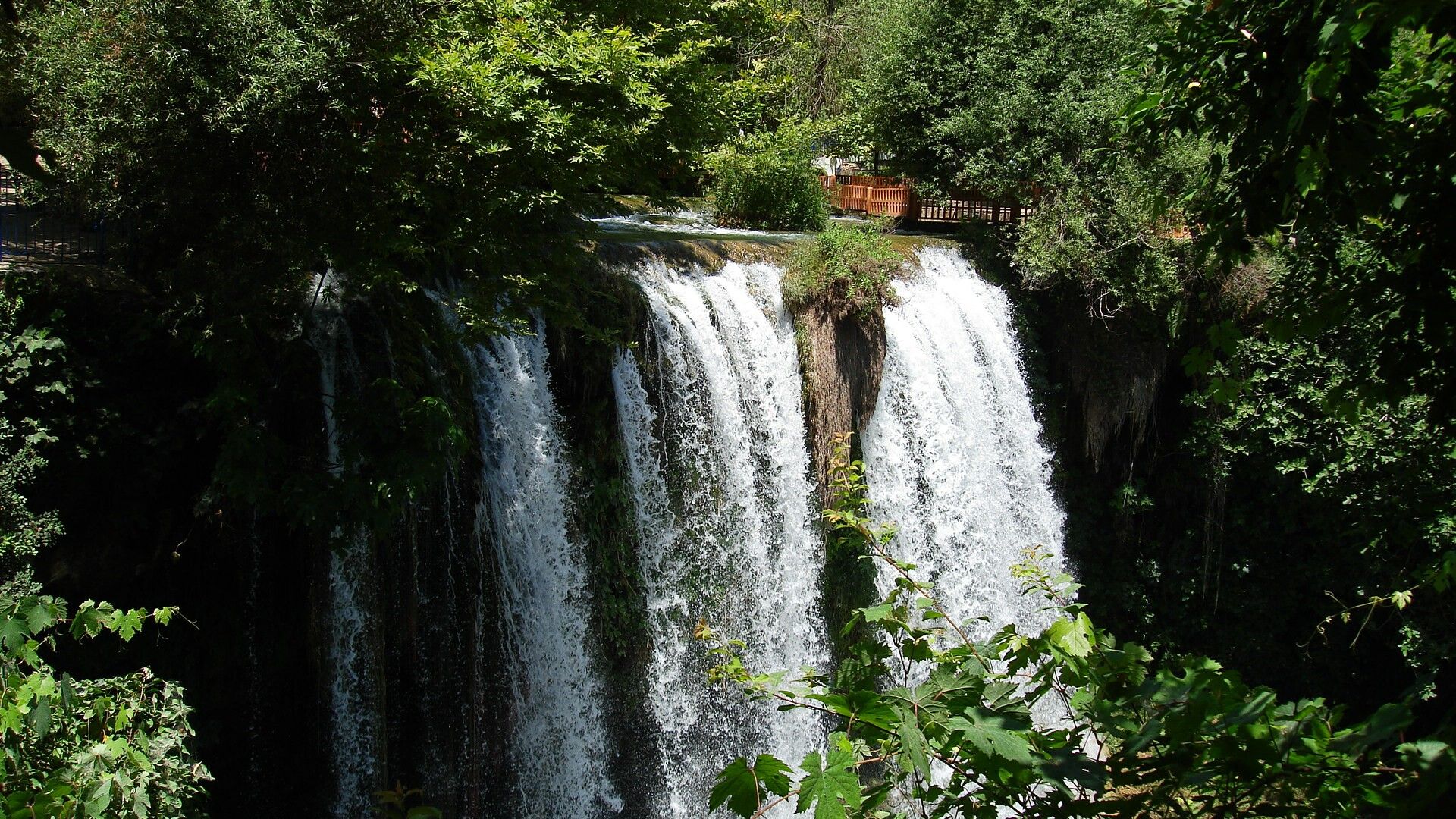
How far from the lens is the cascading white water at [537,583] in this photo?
8586 millimetres

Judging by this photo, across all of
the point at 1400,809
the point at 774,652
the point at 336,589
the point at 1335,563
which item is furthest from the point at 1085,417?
the point at 1400,809

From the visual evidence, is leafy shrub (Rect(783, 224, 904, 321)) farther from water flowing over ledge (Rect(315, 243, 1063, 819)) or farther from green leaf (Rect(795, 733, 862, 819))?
green leaf (Rect(795, 733, 862, 819))

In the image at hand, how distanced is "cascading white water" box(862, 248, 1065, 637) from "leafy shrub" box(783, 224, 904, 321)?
70 cm

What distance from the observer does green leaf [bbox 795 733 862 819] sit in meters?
1.85

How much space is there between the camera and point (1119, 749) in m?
2.17

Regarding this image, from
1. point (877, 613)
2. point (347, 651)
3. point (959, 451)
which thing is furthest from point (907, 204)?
point (877, 613)

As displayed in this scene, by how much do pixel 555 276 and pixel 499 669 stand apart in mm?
3378

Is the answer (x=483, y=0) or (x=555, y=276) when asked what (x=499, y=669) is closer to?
(x=555, y=276)

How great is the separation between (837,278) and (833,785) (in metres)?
9.00

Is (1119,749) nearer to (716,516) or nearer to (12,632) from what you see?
(12,632)

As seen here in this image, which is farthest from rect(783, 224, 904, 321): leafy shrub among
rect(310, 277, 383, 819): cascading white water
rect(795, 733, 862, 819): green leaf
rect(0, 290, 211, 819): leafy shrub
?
rect(795, 733, 862, 819): green leaf

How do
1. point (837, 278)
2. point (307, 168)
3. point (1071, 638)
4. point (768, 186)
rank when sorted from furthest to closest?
point (768, 186), point (837, 278), point (307, 168), point (1071, 638)

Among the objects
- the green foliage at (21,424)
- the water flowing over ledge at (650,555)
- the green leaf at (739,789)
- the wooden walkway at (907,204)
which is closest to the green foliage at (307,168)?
the green foliage at (21,424)

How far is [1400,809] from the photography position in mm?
1680
